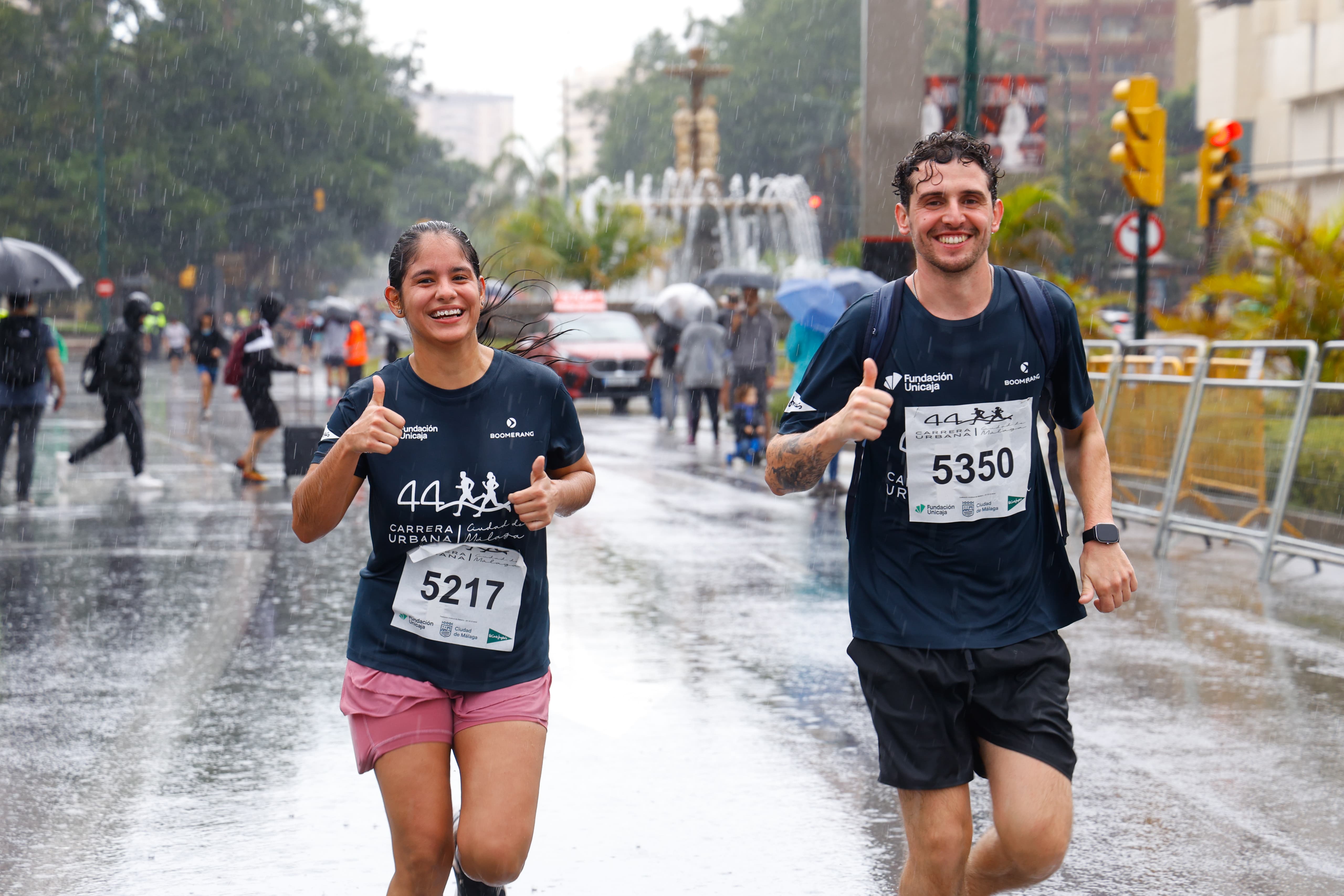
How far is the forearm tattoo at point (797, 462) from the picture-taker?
3682mm

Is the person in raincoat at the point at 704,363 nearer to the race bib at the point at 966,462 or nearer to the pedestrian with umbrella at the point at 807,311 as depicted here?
the pedestrian with umbrella at the point at 807,311

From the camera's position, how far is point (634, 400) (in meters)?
34.8

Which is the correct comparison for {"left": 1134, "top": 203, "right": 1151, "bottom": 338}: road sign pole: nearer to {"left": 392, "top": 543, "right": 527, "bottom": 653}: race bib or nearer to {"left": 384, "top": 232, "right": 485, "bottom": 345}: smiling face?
{"left": 384, "top": 232, "right": 485, "bottom": 345}: smiling face

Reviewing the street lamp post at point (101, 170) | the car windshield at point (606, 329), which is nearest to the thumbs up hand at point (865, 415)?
the car windshield at point (606, 329)

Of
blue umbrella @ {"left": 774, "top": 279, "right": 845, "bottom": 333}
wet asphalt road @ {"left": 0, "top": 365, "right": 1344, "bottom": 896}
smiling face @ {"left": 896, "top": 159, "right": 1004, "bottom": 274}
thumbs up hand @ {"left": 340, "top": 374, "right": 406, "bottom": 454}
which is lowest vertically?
wet asphalt road @ {"left": 0, "top": 365, "right": 1344, "bottom": 896}

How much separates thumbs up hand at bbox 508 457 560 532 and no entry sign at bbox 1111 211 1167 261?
630 inches

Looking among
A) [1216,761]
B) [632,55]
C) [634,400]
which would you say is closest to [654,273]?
[634,400]

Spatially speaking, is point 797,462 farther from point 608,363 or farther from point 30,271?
point 608,363

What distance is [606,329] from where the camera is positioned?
3044 centimetres

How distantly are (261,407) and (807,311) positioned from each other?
19.0ft

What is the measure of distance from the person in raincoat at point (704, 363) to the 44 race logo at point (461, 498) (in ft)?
52.9

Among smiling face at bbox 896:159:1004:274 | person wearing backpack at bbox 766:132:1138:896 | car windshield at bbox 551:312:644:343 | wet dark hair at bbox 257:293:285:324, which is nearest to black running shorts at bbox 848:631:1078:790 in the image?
person wearing backpack at bbox 766:132:1138:896

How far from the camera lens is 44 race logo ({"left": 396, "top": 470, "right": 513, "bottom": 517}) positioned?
3.74m

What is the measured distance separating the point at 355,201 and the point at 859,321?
6881 cm
